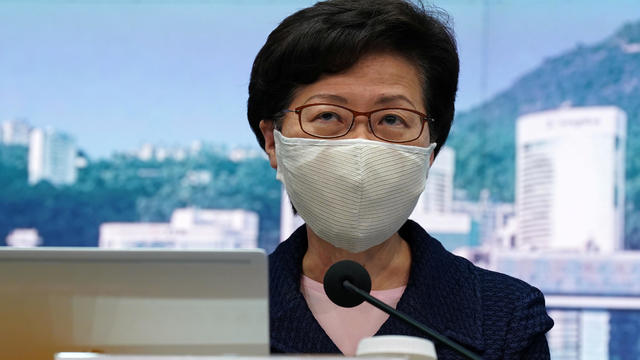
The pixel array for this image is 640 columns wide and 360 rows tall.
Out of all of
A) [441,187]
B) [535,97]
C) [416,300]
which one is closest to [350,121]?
[416,300]

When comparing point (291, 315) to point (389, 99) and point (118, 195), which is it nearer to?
point (389, 99)

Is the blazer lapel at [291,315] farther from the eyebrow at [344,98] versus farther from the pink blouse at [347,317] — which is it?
the eyebrow at [344,98]

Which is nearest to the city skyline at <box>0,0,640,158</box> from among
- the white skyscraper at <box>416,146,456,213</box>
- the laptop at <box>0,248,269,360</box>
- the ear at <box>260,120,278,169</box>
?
the white skyscraper at <box>416,146,456,213</box>

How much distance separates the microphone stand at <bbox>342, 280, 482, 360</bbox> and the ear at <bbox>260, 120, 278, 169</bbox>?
0.51 meters

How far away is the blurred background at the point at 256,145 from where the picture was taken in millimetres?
3359

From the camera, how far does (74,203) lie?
3473 mm

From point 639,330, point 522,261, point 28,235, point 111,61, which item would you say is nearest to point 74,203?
point 28,235

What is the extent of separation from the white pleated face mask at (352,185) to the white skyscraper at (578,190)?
72.7 inches

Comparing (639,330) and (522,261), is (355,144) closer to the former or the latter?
(522,261)

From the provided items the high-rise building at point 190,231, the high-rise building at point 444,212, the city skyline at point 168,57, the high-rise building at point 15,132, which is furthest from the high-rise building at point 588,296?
the high-rise building at point 15,132

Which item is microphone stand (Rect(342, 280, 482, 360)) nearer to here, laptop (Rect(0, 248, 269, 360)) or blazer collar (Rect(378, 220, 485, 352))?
laptop (Rect(0, 248, 269, 360))

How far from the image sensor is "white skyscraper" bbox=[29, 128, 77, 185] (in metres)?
3.45

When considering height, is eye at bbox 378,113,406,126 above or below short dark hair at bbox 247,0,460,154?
below

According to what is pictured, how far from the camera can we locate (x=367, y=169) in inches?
60.9
